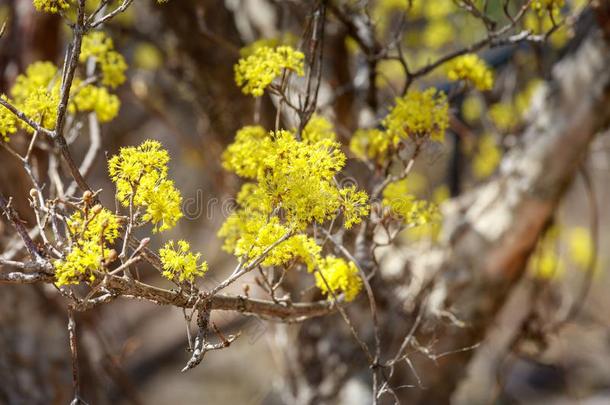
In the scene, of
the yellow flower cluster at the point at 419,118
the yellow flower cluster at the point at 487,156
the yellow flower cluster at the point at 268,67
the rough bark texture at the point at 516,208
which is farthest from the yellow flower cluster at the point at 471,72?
the yellow flower cluster at the point at 487,156

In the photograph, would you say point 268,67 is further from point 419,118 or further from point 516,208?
point 516,208

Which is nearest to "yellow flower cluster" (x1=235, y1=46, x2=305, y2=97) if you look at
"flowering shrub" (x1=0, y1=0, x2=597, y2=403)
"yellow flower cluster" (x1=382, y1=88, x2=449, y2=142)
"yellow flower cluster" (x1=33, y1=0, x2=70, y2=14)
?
"flowering shrub" (x1=0, y1=0, x2=597, y2=403)

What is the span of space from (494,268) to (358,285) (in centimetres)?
122

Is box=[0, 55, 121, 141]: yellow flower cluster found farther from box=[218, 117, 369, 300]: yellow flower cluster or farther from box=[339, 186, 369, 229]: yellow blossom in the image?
box=[339, 186, 369, 229]: yellow blossom

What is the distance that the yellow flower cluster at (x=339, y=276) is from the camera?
1476 millimetres

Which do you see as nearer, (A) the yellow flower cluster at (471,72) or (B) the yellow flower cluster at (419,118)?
(B) the yellow flower cluster at (419,118)

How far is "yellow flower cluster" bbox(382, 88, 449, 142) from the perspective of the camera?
1.54 meters

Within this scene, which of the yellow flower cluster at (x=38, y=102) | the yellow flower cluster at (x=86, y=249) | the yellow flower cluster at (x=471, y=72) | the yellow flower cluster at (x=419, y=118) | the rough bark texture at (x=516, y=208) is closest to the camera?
the yellow flower cluster at (x=86, y=249)

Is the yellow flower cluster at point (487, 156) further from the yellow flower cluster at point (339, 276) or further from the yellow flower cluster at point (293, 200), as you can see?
the yellow flower cluster at point (293, 200)

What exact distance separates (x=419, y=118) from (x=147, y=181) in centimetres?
70

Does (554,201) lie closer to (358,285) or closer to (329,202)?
(358,285)

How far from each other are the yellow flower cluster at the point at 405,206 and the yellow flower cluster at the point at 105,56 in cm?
85

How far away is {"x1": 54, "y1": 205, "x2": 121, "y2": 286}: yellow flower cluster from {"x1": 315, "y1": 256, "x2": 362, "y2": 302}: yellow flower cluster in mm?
522

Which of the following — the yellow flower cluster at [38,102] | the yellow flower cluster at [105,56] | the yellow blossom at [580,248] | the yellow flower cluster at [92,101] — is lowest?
the yellow blossom at [580,248]
